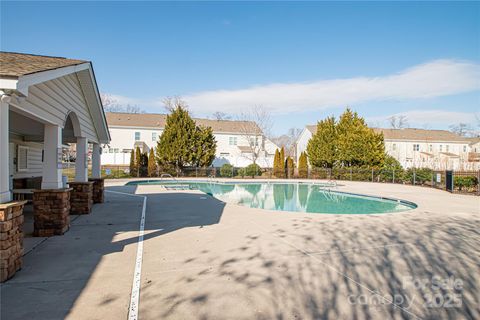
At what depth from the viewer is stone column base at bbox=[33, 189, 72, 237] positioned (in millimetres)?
6281

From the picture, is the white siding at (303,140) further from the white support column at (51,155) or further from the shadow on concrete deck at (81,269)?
the white support column at (51,155)

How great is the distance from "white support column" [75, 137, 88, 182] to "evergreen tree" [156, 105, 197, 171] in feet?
61.0

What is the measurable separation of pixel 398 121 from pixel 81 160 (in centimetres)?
6498

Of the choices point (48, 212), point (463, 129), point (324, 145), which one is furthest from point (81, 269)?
point (463, 129)

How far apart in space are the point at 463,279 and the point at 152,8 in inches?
577

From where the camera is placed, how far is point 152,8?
44.4 ft

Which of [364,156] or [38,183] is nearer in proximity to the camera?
[38,183]

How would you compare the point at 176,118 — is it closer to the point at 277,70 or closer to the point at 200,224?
the point at 277,70

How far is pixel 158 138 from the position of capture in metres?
37.3

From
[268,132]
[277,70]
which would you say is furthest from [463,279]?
[268,132]

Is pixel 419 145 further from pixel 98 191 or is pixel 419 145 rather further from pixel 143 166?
pixel 98 191

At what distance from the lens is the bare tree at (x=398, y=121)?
60844 mm

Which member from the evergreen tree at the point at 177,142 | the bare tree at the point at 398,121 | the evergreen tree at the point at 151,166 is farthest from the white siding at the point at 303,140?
the bare tree at the point at 398,121

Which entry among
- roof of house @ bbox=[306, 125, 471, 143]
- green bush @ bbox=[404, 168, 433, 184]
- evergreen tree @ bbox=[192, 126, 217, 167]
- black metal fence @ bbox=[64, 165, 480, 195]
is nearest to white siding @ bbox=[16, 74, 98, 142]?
black metal fence @ bbox=[64, 165, 480, 195]
